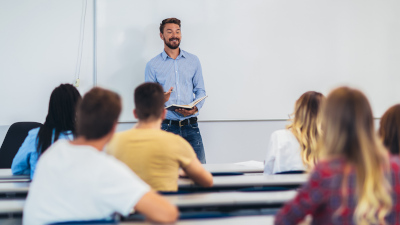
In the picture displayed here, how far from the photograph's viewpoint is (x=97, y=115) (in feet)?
5.67

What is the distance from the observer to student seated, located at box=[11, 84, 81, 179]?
8.85 ft

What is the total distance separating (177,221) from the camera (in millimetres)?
1700

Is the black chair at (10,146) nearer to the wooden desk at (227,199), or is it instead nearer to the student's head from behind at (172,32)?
the student's head from behind at (172,32)

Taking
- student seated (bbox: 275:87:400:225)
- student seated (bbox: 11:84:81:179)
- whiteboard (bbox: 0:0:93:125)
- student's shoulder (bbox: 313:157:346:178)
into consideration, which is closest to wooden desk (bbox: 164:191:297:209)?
student seated (bbox: 275:87:400:225)

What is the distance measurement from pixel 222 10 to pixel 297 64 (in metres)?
1.08

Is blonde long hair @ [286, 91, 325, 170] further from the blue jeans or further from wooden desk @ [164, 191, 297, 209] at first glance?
the blue jeans

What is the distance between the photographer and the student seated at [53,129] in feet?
8.85

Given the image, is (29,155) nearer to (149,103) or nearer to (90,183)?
(149,103)

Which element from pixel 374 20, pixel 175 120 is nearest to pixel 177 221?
pixel 175 120

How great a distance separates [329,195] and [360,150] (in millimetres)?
175

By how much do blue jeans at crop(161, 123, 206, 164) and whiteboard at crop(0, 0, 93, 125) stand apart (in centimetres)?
107

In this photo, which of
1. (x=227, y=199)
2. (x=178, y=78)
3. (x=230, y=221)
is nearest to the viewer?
(x=230, y=221)

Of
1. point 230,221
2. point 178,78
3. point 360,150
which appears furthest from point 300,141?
point 178,78

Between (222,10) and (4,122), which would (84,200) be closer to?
(4,122)
